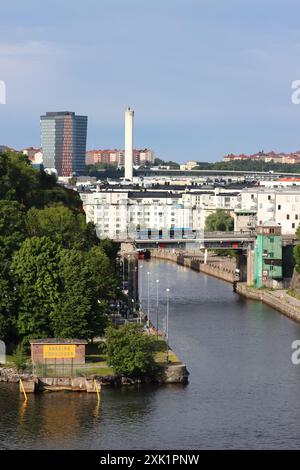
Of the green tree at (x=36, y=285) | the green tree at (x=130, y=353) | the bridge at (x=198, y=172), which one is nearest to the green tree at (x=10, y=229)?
the green tree at (x=36, y=285)

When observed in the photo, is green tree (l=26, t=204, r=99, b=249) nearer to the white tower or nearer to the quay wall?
the quay wall

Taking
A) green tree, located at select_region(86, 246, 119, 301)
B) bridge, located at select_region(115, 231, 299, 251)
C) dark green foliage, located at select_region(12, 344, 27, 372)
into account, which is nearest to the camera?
dark green foliage, located at select_region(12, 344, 27, 372)

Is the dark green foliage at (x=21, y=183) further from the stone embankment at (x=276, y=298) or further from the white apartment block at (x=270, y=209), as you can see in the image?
the white apartment block at (x=270, y=209)

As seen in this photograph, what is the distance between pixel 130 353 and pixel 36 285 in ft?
12.4

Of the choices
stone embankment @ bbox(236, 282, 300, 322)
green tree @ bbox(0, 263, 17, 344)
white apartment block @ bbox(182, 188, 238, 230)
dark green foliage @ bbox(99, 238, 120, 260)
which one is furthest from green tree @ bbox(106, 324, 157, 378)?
white apartment block @ bbox(182, 188, 238, 230)

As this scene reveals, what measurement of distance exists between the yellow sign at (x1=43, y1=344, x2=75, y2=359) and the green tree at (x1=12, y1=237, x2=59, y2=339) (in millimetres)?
1273

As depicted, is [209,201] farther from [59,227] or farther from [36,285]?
[36,285]

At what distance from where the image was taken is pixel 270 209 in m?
65.2

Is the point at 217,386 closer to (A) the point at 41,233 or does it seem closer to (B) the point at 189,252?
(A) the point at 41,233

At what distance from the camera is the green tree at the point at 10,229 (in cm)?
3384

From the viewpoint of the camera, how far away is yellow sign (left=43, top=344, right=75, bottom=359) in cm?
2927

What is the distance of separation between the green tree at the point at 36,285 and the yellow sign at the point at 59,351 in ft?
4.18
